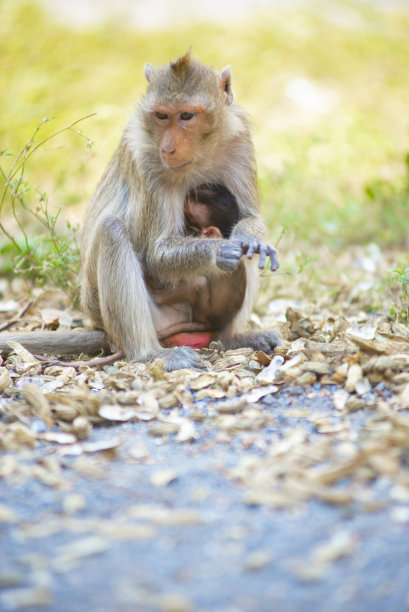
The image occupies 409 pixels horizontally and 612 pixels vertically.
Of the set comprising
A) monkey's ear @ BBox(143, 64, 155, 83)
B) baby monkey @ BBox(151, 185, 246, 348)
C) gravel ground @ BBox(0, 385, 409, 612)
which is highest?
monkey's ear @ BBox(143, 64, 155, 83)

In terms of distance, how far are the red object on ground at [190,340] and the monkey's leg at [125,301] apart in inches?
16.8

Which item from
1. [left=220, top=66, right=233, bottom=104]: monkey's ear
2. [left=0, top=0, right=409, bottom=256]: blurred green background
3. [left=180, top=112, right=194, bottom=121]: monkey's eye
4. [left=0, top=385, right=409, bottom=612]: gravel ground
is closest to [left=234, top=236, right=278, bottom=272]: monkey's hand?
[left=180, top=112, right=194, bottom=121]: monkey's eye

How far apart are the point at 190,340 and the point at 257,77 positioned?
7.66m

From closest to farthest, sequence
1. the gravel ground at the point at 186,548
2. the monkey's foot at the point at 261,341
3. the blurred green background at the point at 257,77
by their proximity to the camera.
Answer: the gravel ground at the point at 186,548 < the monkey's foot at the point at 261,341 < the blurred green background at the point at 257,77

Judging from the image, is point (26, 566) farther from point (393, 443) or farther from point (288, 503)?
point (393, 443)

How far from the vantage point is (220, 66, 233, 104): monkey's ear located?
5.26m

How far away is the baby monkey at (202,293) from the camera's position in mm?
5445

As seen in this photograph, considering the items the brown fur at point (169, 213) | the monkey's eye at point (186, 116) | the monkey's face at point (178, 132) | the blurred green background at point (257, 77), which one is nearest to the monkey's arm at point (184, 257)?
the brown fur at point (169, 213)

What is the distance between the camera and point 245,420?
378 centimetres

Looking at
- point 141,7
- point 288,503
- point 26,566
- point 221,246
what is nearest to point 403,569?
point 288,503

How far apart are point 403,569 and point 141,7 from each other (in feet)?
39.8

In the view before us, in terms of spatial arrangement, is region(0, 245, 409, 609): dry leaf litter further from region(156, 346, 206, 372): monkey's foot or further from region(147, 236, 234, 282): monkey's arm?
region(147, 236, 234, 282): monkey's arm

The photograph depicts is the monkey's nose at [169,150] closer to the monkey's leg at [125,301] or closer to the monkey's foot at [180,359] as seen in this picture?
the monkey's leg at [125,301]

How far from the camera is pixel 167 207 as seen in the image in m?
5.16
